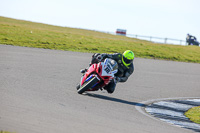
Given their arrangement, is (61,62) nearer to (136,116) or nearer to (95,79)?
(95,79)

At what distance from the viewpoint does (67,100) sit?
26.8ft

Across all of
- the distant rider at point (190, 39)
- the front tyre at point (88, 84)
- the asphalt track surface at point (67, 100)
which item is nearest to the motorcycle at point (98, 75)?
the front tyre at point (88, 84)

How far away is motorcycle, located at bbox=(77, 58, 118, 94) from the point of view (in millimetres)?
8969

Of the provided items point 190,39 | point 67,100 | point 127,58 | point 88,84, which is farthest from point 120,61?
point 190,39

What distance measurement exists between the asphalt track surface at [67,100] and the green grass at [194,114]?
3.74ft

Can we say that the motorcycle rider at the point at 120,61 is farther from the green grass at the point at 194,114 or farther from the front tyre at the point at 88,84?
the green grass at the point at 194,114

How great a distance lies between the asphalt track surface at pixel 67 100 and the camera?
578 centimetres

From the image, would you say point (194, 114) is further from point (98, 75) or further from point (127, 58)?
point (98, 75)

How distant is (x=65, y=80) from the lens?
11.7m

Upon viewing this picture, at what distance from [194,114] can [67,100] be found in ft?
10.1

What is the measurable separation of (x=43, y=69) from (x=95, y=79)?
484 centimetres

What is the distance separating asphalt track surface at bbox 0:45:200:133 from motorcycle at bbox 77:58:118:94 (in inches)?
11.4

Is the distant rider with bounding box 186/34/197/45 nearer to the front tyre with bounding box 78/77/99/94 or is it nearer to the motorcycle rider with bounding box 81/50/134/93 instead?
the motorcycle rider with bounding box 81/50/134/93

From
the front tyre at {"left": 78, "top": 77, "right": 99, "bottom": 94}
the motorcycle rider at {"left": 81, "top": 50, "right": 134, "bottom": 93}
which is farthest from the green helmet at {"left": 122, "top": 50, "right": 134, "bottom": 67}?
the front tyre at {"left": 78, "top": 77, "right": 99, "bottom": 94}
